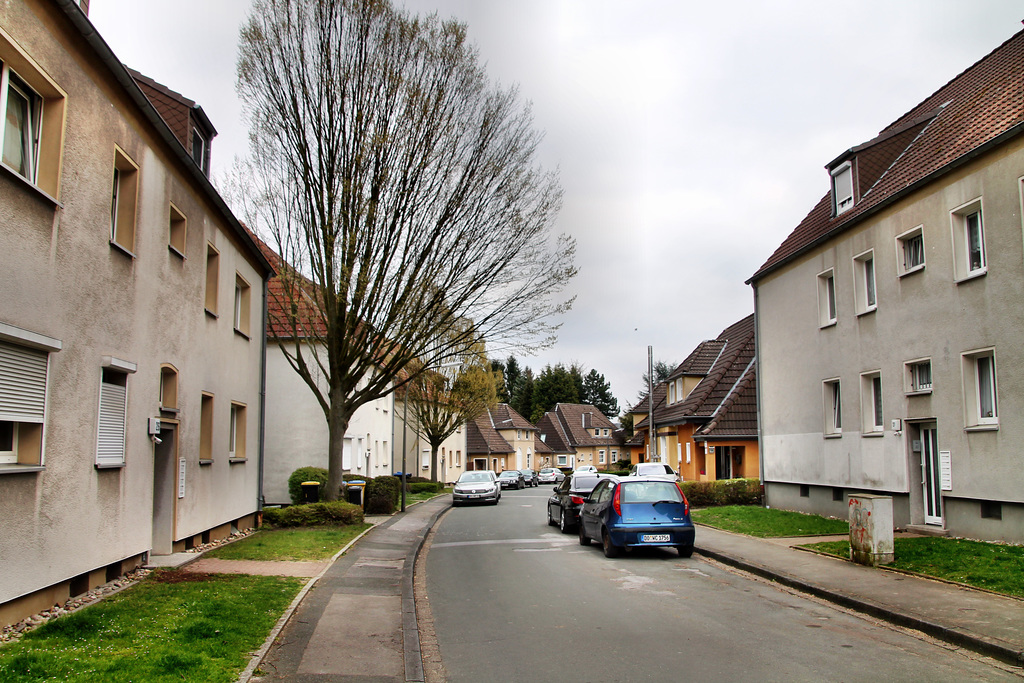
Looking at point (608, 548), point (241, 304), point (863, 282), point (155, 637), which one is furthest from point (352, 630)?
point (863, 282)

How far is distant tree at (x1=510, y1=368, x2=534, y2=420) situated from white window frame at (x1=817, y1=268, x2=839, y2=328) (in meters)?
86.3

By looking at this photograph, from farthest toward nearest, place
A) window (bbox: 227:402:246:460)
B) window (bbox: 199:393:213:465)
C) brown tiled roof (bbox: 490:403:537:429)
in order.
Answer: brown tiled roof (bbox: 490:403:537:429)
window (bbox: 227:402:246:460)
window (bbox: 199:393:213:465)

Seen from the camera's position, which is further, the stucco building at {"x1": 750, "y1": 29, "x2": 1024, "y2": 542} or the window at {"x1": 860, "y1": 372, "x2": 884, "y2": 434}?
the window at {"x1": 860, "y1": 372, "x2": 884, "y2": 434}

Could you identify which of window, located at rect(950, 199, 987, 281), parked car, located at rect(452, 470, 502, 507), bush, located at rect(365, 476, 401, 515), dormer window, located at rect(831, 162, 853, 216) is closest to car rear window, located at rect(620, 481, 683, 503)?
window, located at rect(950, 199, 987, 281)

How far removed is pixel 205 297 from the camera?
52.4ft

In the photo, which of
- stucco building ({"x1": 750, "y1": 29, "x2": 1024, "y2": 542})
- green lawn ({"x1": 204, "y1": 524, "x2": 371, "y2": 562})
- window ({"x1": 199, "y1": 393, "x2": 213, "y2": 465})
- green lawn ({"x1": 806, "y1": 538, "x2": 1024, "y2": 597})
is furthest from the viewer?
window ({"x1": 199, "y1": 393, "x2": 213, "y2": 465})

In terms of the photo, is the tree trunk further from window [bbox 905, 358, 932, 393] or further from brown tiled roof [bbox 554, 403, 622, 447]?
brown tiled roof [bbox 554, 403, 622, 447]

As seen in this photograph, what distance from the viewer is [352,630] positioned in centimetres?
873

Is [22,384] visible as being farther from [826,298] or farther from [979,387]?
[826,298]

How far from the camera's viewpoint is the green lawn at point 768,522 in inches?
705

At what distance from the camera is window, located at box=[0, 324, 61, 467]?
791 cm

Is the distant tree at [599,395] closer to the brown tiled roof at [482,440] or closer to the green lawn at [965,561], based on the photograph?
the brown tiled roof at [482,440]

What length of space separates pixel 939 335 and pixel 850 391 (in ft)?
13.3

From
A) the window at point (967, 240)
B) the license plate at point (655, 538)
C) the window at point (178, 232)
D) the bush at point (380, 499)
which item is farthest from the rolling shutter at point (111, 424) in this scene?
the bush at point (380, 499)
